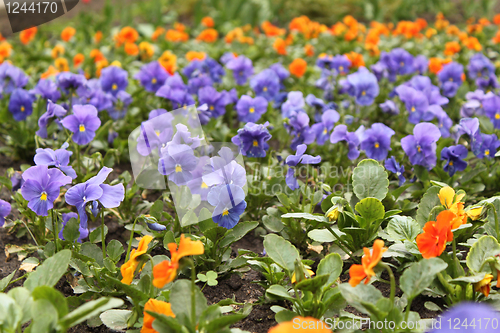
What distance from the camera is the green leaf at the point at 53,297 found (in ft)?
4.54

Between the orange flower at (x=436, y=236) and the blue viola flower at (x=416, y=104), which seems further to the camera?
the blue viola flower at (x=416, y=104)

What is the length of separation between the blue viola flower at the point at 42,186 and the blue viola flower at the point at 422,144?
170 centimetres

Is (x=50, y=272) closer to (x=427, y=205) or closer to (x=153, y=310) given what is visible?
(x=153, y=310)

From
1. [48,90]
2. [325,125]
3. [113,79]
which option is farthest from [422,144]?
[48,90]

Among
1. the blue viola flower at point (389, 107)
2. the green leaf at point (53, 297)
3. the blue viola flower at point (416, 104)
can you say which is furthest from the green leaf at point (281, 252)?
the blue viola flower at point (389, 107)

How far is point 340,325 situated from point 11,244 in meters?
1.72

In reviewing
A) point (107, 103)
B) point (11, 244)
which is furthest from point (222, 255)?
point (107, 103)

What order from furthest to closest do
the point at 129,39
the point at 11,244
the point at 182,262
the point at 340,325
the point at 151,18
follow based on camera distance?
the point at 151,18, the point at 129,39, the point at 11,244, the point at 340,325, the point at 182,262

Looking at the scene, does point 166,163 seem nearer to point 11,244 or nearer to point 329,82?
point 11,244

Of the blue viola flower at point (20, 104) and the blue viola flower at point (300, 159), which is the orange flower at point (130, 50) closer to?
the blue viola flower at point (20, 104)

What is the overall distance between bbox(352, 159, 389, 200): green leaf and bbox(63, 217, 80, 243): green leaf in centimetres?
131

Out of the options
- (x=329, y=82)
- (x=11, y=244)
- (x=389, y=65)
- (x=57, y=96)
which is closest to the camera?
(x=11, y=244)

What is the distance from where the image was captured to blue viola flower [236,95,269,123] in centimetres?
306

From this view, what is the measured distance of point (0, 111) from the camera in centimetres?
319
